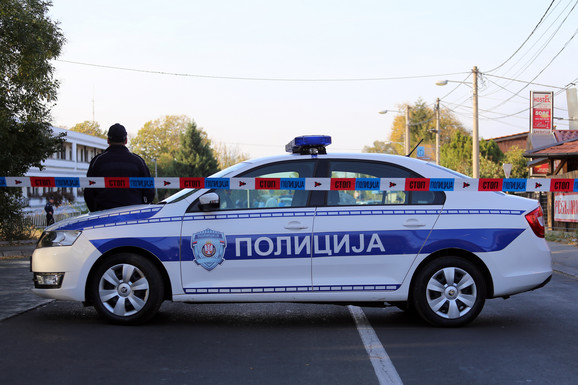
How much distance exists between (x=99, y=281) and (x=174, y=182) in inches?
50.0

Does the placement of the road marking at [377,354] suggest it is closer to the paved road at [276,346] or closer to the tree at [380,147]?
the paved road at [276,346]

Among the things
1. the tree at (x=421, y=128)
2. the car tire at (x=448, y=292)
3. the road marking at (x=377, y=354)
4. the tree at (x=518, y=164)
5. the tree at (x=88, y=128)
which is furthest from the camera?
the tree at (x=88, y=128)

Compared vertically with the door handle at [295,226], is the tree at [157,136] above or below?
above

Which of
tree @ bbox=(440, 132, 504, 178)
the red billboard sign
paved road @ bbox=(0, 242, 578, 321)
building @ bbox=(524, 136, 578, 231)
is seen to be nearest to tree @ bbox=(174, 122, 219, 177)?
tree @ bbox=(440, 132, 504, 178)

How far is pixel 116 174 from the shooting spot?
299 inches

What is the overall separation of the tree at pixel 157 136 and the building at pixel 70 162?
53.7 feet

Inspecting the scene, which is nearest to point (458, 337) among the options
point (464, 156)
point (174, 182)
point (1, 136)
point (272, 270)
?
point (272, 270)

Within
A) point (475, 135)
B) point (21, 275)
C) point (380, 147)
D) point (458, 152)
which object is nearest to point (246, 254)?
point (21, 275)

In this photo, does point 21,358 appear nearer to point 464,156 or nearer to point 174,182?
point 174,182

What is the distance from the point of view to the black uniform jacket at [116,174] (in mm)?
7473

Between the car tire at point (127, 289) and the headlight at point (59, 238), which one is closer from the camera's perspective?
the car tire at point (127, 289)

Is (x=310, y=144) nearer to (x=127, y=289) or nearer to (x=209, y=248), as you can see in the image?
(x=209, y=248)

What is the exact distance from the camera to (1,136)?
664 inches

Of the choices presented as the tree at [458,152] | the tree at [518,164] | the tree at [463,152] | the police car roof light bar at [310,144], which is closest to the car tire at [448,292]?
the police car roof light bar at [310,144]
